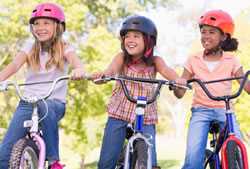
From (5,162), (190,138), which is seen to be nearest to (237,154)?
(190,138)

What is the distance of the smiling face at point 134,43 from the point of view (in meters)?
4.98

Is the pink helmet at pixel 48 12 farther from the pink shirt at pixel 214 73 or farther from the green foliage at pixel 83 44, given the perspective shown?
the green foliage at pixel 83 44

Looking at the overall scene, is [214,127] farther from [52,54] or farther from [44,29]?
[44,29]

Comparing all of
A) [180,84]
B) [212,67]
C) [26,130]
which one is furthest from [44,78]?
[212,67]

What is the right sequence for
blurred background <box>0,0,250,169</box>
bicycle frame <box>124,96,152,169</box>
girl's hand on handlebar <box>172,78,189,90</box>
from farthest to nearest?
blurred background <box>0,0,250,169</box>
girl's hand on handlebar <box>172,78,189,90</box>
bicycle frame <box>124,96,152,169</box>

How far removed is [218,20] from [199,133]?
1.19m

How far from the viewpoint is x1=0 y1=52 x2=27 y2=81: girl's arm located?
5.01 m

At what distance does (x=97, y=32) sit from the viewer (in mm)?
16484

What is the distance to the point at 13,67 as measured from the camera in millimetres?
5082

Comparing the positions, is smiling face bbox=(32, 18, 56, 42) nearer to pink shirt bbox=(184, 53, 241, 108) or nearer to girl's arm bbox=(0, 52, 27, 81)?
girl's arm bbox=(0, 52, 27, 81)

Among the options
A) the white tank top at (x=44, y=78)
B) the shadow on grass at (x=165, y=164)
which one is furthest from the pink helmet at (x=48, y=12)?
the shadow on grass at (x=165, y=164)

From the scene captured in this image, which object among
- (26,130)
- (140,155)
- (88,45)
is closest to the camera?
(140,155)

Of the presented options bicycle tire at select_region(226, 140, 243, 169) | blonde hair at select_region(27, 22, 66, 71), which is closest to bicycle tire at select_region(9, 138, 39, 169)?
blonde hair at select_region(27, 22, 66, 71)

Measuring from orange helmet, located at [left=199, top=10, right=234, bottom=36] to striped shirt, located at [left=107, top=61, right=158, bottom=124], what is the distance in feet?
2.66
